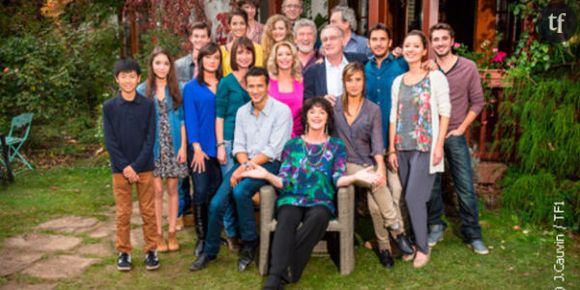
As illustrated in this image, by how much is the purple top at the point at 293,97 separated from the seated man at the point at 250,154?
218 mm

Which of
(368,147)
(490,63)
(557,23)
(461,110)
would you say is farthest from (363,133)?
(557,23)

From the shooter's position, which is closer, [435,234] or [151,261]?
[151,261]

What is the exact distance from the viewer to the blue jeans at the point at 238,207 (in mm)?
4289

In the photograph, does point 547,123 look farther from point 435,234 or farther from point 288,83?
point 288,83

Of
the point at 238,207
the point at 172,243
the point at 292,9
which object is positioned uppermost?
the point at 292,9

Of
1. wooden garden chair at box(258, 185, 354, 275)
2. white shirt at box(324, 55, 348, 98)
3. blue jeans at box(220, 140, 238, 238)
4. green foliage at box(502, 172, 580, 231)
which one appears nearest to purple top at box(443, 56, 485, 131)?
white shirt at box(324, 55, 348, 98)

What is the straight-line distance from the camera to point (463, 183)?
15.1 ft

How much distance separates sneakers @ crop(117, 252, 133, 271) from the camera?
4.33 meters

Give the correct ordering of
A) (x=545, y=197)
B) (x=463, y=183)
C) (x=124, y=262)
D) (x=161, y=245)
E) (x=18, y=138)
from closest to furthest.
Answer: (x=124, y=262) → (x=463, y=183) → (x=161, y=245) → (x=545, y=197) → (x=18, y=138)

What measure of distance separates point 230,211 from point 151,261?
70 cm

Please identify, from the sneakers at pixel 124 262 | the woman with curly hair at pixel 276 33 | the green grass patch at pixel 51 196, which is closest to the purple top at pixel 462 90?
the woman with curly hair at pixel 276 33

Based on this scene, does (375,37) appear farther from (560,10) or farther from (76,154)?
(76,154)

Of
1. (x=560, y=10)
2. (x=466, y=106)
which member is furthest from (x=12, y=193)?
(x=560, y=10)

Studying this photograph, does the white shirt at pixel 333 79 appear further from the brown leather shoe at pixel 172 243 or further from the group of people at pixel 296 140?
the brown leather shoe at pixel 172 243
